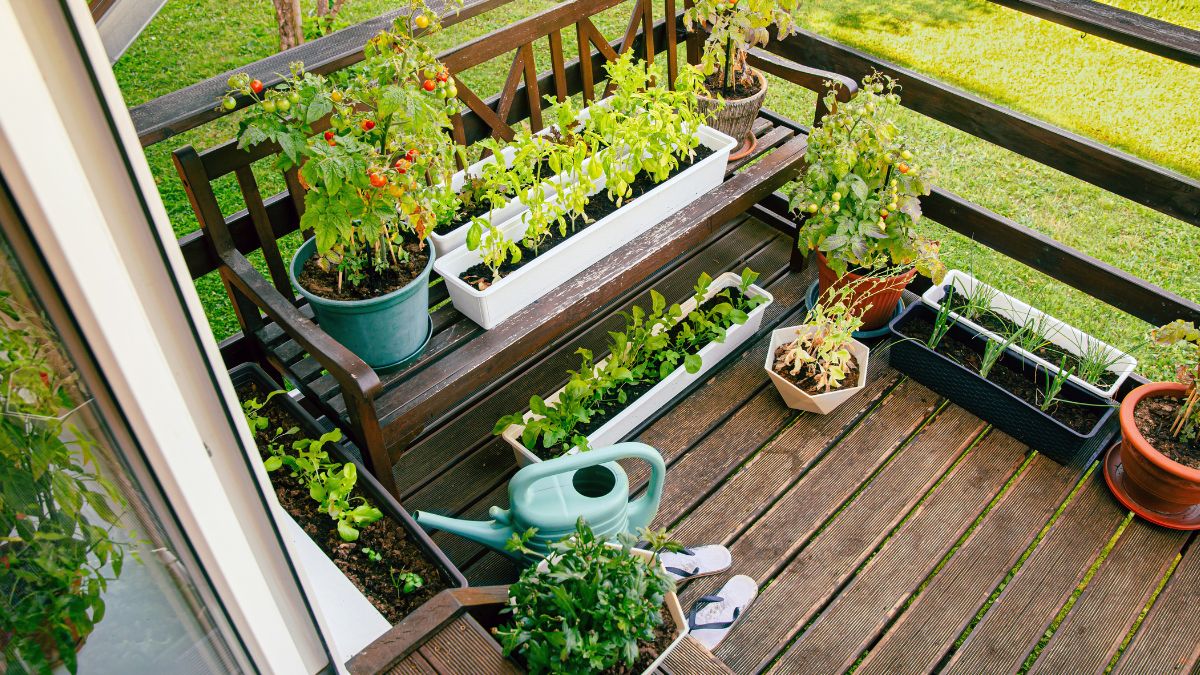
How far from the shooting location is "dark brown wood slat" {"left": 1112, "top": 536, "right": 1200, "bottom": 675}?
2078mm

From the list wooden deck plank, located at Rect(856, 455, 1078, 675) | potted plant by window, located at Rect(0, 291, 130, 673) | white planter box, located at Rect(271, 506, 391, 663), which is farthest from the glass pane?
wooden deck plank, located at Rect(856, 455, 1078, 675)

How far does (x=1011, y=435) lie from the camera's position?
2.57 metres

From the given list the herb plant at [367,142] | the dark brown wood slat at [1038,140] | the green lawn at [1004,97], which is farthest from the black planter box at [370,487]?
the dark brown wood slat at [1038,140]

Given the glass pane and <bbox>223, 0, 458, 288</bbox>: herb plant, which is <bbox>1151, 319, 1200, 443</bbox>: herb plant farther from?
the glass pane

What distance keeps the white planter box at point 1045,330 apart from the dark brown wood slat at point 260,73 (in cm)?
162

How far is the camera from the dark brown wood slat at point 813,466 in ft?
7.75

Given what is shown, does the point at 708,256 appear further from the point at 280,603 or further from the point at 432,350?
the point at 280,603

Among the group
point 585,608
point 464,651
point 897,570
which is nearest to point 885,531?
point 897,570

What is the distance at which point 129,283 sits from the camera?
70cm

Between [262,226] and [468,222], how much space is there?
0.51 metres

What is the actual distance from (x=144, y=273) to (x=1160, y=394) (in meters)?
2.52

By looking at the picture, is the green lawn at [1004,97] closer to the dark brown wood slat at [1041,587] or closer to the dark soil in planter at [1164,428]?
the dark soil in planter at [1164,428]

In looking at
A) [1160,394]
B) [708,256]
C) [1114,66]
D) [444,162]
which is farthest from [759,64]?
[1114,66]

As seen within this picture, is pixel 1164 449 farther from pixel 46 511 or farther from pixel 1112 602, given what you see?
pixel 46 511
